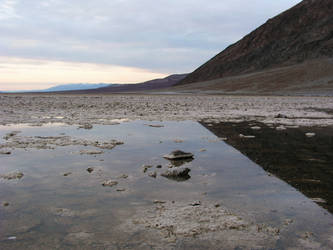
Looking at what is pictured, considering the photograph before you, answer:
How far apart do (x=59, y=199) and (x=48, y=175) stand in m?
1.14

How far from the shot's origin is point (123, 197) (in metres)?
3.96

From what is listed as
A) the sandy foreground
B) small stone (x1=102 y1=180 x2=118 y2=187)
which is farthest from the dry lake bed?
the sandy foreground

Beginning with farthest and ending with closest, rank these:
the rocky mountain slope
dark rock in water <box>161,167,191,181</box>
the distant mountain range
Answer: the distant mountain range < the rocky mountain slope < dark rock in water <box>161,167,191,181</box>

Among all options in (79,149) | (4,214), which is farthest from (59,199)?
(79,149)

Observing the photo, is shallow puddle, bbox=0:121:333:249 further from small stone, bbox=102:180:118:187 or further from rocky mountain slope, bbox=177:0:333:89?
rocky mountain slope, bbox=177:0:333:89

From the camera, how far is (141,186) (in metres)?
4.44

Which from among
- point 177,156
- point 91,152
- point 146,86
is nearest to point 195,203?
point 177,156

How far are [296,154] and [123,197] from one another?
3937 millimetres

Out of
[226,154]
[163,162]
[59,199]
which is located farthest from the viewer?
[226,154]

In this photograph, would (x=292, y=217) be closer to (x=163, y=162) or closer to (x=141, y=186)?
(x=141, y=186)

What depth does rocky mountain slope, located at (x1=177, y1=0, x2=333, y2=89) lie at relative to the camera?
87.9 m

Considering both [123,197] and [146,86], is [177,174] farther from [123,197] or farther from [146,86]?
[146,86]

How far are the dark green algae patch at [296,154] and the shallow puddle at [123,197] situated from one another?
235 mm

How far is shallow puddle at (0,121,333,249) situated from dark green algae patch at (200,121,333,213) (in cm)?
24
